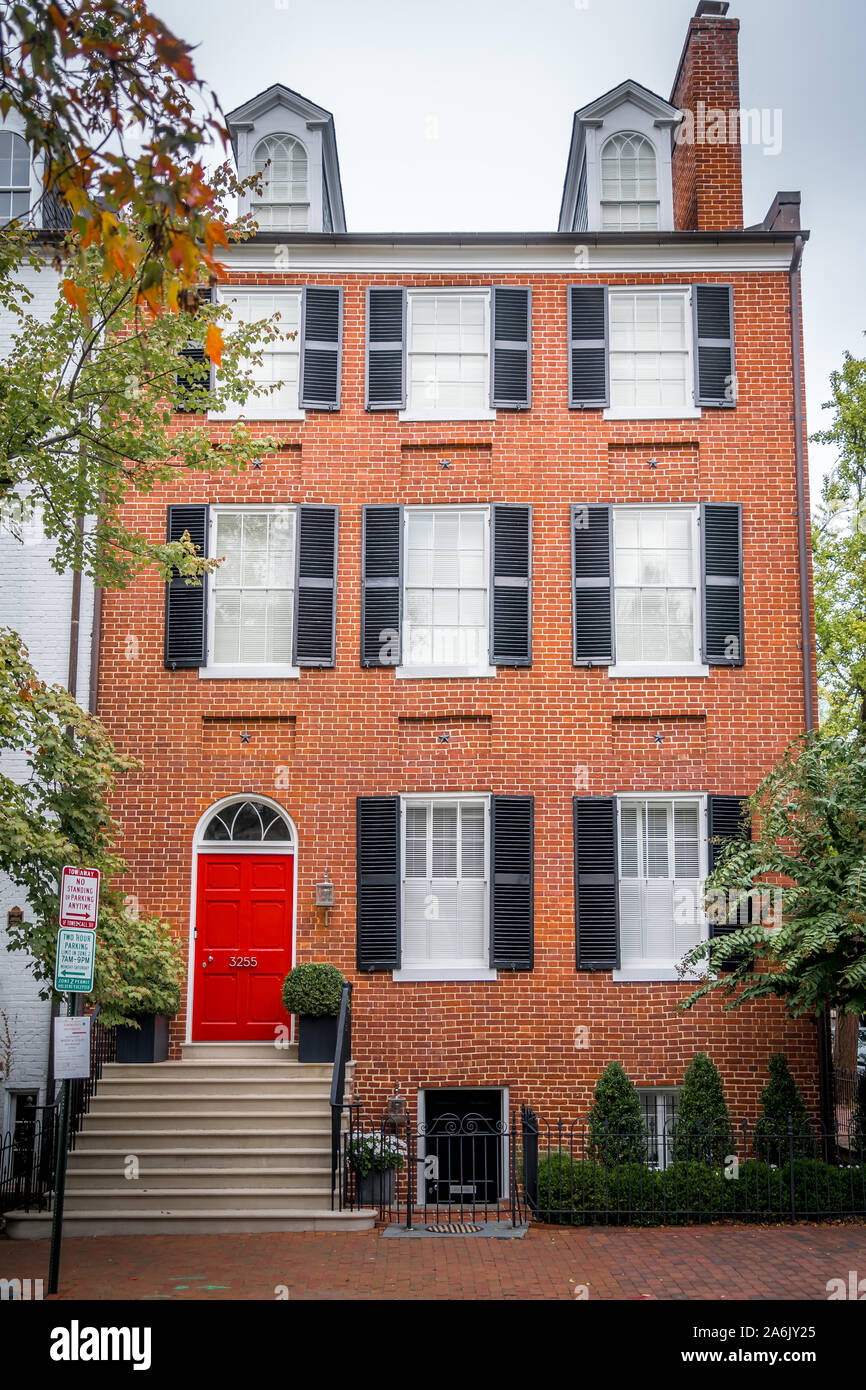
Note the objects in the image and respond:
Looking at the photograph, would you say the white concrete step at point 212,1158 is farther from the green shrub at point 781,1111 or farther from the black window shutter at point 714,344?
the black window shutter at point 714,344

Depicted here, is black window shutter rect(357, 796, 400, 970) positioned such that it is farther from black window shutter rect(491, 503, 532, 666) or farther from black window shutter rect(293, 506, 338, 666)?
black window shutter rect(491, 503, 532, 666)

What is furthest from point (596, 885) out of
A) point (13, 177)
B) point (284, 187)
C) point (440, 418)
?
point (13, 177)

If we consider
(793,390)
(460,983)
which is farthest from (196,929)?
(793,390)

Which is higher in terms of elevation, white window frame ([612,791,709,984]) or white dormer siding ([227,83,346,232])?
white dormer siding ([227,83,346,232])

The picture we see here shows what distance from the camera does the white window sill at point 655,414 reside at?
15273mm

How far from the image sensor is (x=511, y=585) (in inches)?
588

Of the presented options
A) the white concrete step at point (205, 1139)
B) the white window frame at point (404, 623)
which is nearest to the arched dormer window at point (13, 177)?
the white window frame at point (404, 623)

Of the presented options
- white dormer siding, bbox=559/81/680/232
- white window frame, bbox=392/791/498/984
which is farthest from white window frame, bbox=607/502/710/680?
white dormer siding, bbox=559/81/680/232

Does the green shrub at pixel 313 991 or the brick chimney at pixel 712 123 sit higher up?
the brick chimney at pixel 712 123

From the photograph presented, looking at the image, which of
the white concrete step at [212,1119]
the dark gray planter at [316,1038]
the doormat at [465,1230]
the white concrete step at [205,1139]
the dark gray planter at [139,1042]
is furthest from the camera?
the dark gray planter at [139,1042]

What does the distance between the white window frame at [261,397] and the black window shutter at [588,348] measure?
10.9 ft

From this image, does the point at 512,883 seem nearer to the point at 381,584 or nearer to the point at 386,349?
the point at 381,584

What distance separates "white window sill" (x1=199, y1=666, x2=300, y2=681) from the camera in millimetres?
14805

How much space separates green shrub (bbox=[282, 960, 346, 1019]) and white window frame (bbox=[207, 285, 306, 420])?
6561mm
